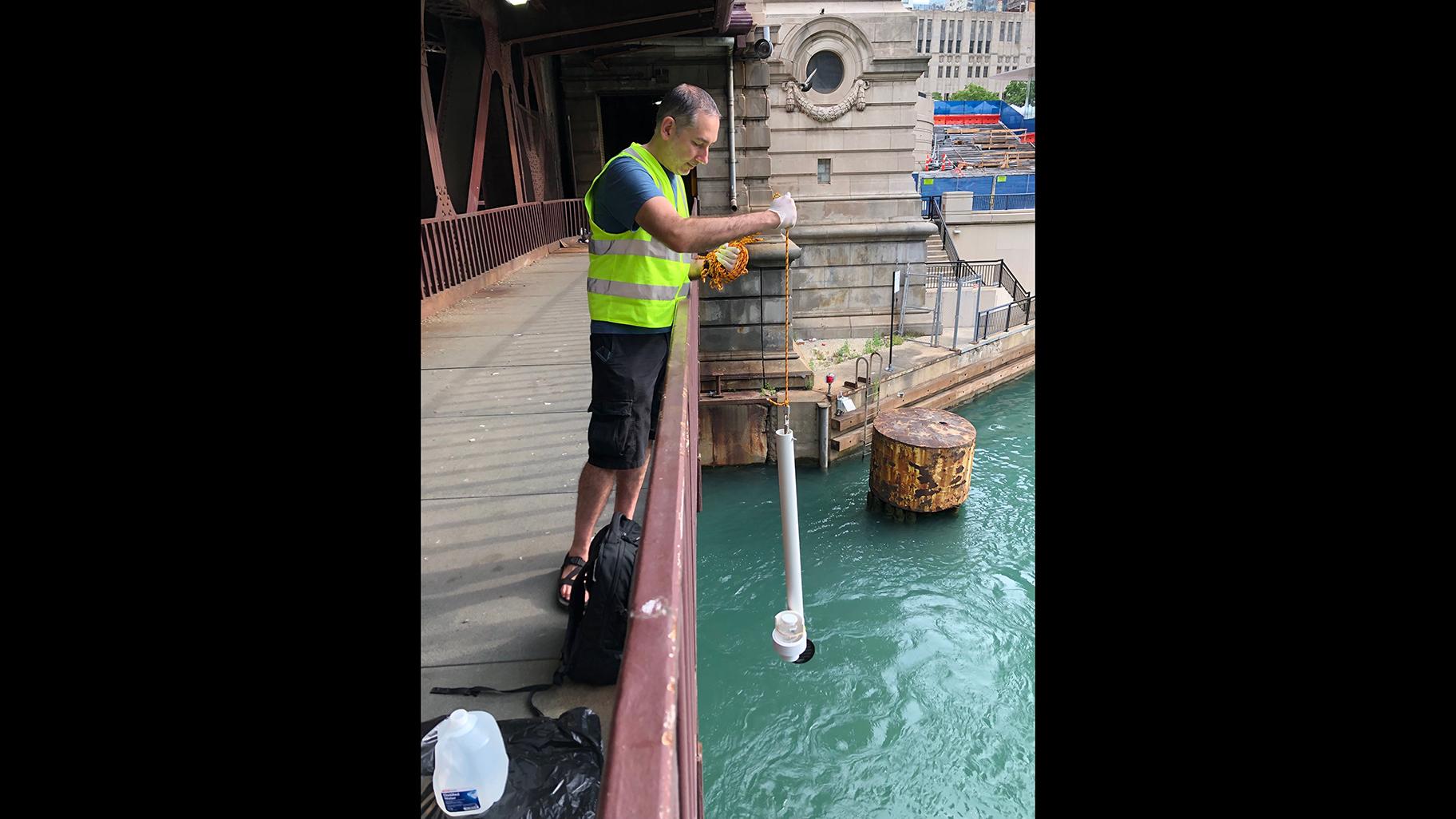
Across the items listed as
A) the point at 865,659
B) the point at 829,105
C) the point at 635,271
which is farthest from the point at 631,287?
the point at 829,105

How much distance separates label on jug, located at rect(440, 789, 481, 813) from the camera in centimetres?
200

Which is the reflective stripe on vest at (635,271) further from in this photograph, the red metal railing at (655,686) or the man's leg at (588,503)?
the red metal railing at (655,686)

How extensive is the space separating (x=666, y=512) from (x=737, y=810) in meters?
7.31

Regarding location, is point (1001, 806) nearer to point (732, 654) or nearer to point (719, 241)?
point (732, 654)

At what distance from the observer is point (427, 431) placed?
4.79m

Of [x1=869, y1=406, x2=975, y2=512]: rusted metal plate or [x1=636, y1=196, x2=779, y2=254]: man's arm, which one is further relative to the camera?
[x1=869, y1=406, x2=975, y2=512]: rusted metal plate

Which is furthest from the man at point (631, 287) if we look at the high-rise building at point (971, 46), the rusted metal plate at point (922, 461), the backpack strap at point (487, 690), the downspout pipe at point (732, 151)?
the high-rise building at point (971, 46)

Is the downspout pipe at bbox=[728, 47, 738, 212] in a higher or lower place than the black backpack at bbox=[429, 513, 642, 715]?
higher

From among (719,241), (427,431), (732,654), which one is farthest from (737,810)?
(719,241)

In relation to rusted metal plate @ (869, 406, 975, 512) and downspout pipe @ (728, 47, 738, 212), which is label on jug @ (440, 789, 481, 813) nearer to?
rusted metal plate @ (869, 406, 975, 512)

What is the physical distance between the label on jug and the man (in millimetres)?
964

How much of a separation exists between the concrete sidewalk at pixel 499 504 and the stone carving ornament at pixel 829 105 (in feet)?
43.7

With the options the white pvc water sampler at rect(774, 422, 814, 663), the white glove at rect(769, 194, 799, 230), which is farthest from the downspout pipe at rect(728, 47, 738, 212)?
the white pvc water sampler at rect(774, 422, 814, 663)

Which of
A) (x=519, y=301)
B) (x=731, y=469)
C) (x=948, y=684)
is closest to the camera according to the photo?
(x=519, y=301)
